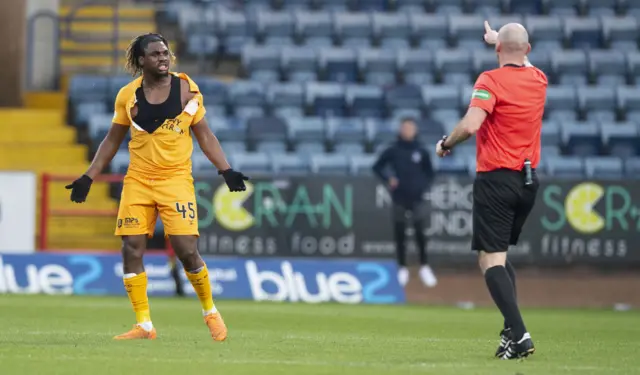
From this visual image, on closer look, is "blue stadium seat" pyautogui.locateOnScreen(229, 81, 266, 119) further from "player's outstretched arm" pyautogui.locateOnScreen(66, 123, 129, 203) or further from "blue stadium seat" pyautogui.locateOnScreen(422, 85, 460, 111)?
"player's outstretched arm" pyautogui.locateOnScreen(66, 123, 129, 203)

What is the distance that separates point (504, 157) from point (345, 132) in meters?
12.3

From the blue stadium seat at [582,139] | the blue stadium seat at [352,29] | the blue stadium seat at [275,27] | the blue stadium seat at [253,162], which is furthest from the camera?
the blue stadium seat at [352,29]

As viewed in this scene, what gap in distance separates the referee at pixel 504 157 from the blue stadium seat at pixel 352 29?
1506 centimetres

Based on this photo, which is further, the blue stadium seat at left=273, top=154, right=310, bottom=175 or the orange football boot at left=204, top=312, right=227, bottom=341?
the blue stadium seat at left=273, top=154, right=310, bottom=175

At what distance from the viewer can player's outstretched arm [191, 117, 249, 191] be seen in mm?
9836

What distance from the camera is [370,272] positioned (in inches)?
704

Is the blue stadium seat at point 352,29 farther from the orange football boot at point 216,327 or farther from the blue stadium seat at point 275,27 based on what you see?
the orange football boot at point 216,327

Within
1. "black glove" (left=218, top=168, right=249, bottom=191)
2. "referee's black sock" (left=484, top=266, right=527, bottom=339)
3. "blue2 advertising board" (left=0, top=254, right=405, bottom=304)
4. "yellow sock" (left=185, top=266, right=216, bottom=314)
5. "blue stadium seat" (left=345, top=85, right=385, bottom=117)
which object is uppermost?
"black glove" (left=218, top=168, right=249, bottom=191)

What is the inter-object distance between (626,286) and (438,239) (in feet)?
8.80

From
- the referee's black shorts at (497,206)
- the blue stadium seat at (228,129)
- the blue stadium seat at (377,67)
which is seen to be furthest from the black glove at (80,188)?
the blue stadium seat at (377,67)

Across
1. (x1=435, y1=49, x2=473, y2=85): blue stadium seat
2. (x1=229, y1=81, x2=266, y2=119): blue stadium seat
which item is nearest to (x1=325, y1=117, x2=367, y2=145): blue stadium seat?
(x1=229, y1=81, x2=266, y2=119): blue stadium seat

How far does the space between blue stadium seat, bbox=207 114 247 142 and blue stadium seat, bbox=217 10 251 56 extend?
2.71m

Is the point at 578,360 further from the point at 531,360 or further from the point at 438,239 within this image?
the point at 438,239

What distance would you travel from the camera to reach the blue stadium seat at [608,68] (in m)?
23.5
